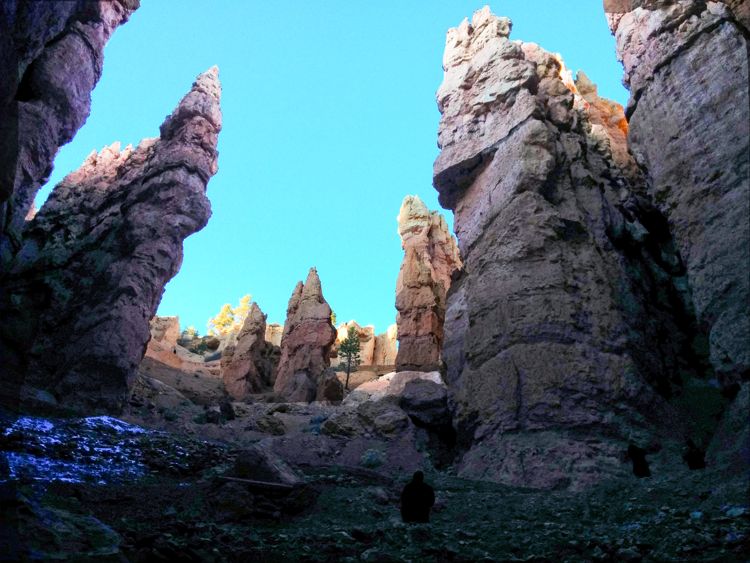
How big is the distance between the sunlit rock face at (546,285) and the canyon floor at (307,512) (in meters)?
2.32

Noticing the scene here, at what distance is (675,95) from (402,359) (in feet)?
102

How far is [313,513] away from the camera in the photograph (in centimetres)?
1144

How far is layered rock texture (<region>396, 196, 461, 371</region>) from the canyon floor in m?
30.1

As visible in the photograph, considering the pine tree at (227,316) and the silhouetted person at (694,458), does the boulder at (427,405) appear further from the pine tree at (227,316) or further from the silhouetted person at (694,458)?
the pine tree at (227,316)

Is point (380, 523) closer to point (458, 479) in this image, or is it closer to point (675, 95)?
point (458, 479)

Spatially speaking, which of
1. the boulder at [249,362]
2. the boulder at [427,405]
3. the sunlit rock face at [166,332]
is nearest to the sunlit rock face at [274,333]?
the sunlit rock face at [166,332]

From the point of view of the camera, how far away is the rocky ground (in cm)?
792

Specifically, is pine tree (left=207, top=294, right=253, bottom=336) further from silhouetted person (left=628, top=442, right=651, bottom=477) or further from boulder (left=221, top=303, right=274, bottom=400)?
silhouetted person (left=628, top=442, right=651, bottom=477)

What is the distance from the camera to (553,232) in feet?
68.4

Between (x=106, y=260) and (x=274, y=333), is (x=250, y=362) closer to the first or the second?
(x=106, y=260)

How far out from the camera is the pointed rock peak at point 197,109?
35562 millimetres

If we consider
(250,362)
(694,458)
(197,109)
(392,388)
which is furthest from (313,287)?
(694,458)

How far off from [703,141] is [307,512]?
16.1m

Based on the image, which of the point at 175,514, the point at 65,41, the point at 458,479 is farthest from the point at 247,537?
the point at 65,41
